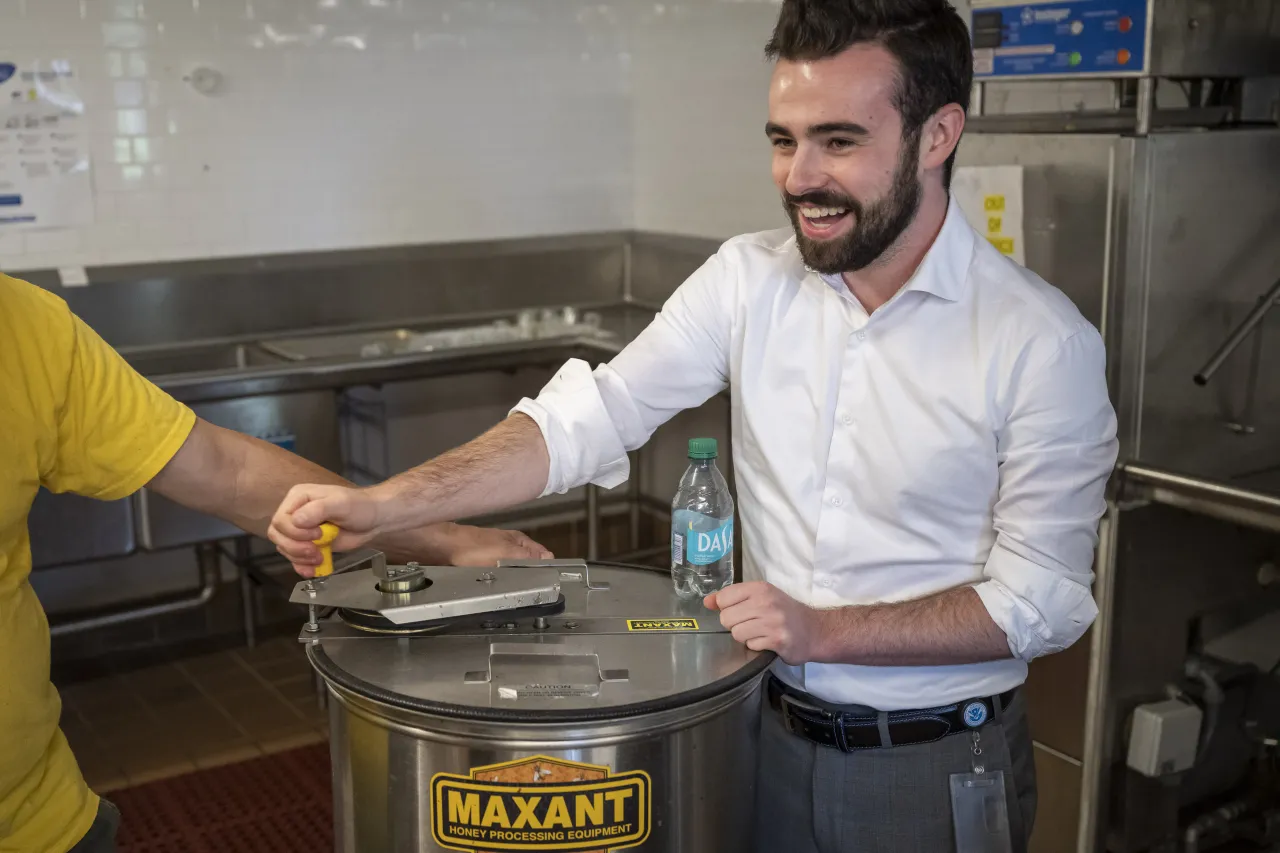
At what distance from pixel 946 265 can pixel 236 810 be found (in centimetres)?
233

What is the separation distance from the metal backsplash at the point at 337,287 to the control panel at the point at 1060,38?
2.12m

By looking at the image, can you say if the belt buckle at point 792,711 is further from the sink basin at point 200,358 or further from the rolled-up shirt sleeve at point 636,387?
the sink basin at point 200,358

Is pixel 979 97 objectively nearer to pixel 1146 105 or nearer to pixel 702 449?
pixel 1146 105

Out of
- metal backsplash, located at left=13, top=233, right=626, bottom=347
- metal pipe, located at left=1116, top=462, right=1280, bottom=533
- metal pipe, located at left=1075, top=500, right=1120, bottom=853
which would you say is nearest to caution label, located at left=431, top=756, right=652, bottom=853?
metal pipe, located at left=1116, top=462, right=1280, bottom=533

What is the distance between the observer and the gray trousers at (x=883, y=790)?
1715 millimetres

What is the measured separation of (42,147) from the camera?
385 centimetres

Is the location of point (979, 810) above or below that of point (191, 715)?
above

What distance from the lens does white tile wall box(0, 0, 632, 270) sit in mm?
3930

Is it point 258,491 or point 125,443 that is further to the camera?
point 258,491

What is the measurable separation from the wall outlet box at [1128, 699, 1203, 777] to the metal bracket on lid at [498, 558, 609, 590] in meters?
1.53

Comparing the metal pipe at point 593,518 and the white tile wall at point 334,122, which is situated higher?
the white tile wall at point 334,122

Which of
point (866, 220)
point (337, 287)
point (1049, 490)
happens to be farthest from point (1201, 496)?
point (337, 287)

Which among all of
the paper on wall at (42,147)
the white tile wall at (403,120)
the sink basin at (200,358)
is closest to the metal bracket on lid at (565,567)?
the white tile wall at (403,120)

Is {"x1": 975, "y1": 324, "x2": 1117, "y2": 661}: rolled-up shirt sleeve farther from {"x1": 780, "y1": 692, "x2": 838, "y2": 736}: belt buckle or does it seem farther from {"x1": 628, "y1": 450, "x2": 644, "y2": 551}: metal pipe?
{"x1": 628, "y1": 450, "x2": 644, "y2": 551}: metal pipe
